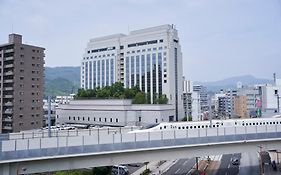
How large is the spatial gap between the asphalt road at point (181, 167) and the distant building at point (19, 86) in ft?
105

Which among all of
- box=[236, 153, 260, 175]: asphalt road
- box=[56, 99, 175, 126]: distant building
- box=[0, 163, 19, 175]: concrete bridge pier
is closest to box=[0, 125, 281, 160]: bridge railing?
box=[0, 163, 19, 175]: concrete bridge pier

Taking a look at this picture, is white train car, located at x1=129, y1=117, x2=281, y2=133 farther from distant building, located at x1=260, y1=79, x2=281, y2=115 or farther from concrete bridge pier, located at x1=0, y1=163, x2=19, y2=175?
distant building, located at x1=260, y1=79, x2=281, y2=115

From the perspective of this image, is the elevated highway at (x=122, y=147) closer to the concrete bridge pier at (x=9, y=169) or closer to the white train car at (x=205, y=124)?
the concrete bridge pier at (x=9, y=169)

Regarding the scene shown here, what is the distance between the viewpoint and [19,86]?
172 ft

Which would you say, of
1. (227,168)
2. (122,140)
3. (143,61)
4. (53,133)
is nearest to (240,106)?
(143,61)

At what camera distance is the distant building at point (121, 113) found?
66.1 meters

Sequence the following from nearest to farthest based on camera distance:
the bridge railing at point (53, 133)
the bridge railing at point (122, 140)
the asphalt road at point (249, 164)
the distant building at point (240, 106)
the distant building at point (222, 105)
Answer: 1. the bridge railing at point (122, 140)
2. the bridge railing at point (53, 133)
3. the asphalt road at point (249, 164)
4. the distant building at point (240, 106)
5. the distant building at point (222, 105)

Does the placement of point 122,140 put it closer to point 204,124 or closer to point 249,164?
point 204,124

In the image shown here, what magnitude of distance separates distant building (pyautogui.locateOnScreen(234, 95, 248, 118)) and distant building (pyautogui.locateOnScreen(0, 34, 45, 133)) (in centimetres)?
7574

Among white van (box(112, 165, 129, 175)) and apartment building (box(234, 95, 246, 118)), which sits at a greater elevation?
apartment building (box(234, 95, 246, 118))

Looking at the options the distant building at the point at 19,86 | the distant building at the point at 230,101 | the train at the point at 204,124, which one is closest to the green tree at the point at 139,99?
the distant building at the point at 19,86

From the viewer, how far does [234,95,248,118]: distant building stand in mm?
102062

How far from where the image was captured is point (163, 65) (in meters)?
78.7

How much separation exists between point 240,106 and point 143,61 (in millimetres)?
45251
